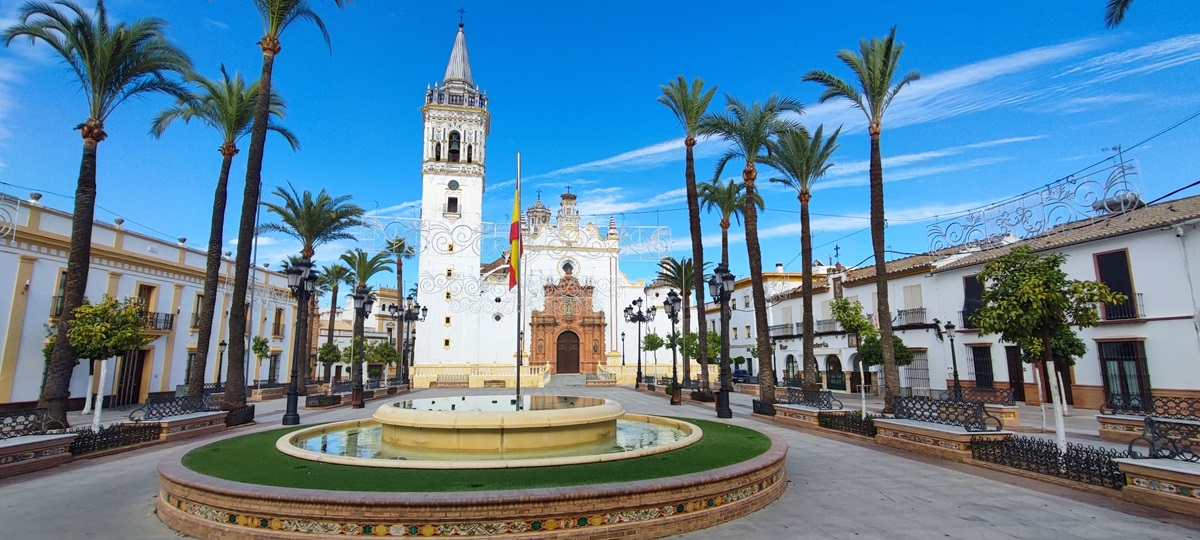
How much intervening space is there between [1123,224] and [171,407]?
2804 cm

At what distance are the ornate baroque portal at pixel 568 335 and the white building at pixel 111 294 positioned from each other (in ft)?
60.7

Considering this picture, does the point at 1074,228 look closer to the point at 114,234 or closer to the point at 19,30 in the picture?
the point at 19,30

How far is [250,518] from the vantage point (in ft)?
17.3

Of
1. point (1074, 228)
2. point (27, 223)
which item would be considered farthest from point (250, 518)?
point (1074, 228)

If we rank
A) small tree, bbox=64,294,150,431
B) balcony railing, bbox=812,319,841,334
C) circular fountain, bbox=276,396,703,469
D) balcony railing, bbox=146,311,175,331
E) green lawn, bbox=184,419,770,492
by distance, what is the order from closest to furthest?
green lawn, bbox=184,419,770,492 < circular fountain, bbox=276,396,703,469 < small tree, bbox=64,294,150,431 < balcony railing, bbox=146,311,175,331 < balcony railing, bbox=812,319,841,334

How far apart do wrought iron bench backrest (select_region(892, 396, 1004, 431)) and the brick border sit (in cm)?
600

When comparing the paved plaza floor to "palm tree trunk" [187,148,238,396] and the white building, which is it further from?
the white building

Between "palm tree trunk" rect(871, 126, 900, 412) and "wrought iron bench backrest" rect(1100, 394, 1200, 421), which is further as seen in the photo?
"palm tree trunk" rect(871, 126, 900, 412)

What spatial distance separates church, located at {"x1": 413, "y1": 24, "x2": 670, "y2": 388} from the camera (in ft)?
121

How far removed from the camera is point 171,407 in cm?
1258

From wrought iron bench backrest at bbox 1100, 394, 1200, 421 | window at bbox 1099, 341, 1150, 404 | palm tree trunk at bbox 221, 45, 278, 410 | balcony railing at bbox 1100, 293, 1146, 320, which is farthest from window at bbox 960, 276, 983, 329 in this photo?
palm tree trunk at bbox 221, 45, 278, 410

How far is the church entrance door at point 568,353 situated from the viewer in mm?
42781

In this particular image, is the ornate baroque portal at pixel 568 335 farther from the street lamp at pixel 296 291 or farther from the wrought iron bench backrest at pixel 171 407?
the wrought iron bench backrest at pixel 171 407

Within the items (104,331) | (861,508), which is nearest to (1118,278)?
(861,508)
